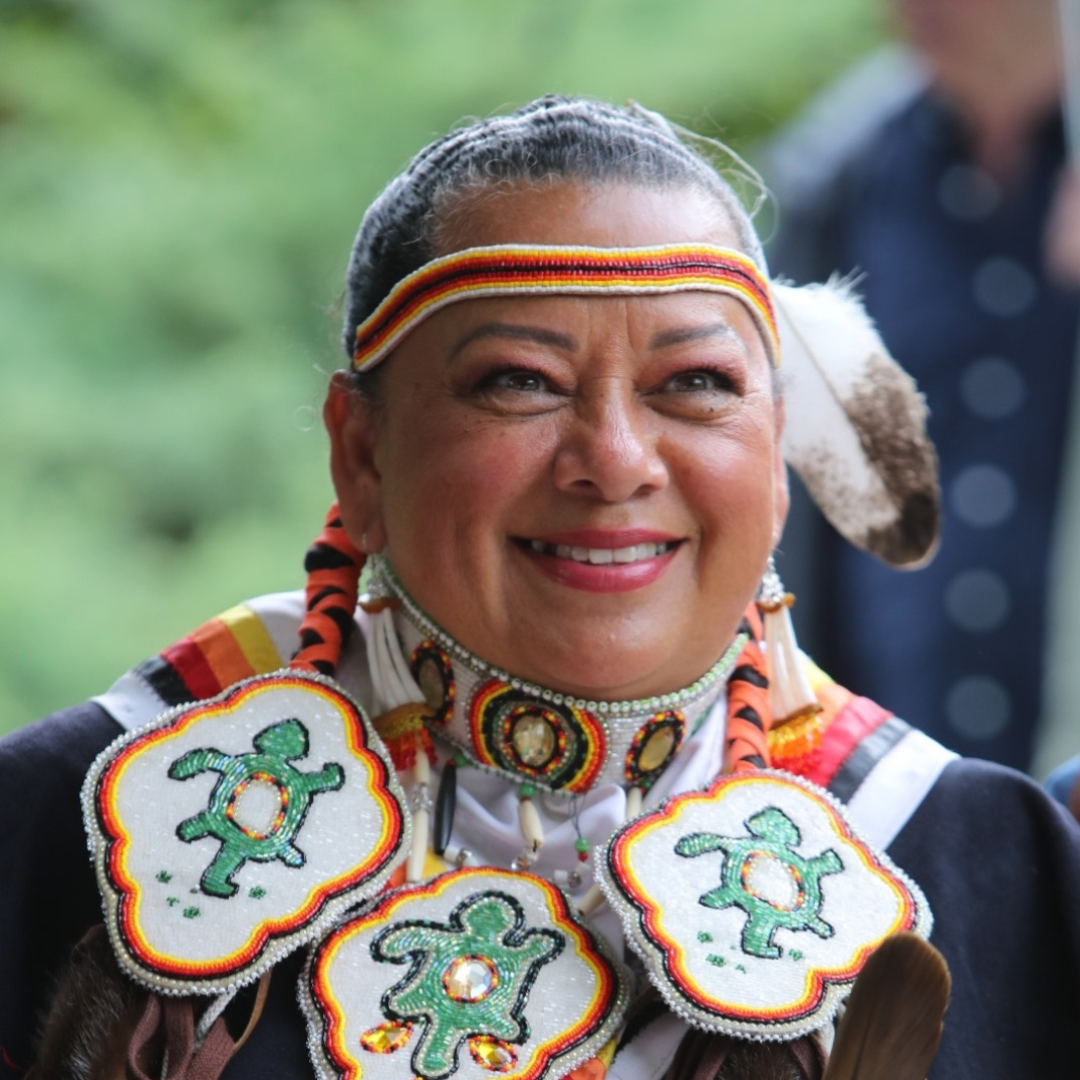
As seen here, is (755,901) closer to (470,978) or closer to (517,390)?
(470,978)

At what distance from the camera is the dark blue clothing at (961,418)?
11.7 feet

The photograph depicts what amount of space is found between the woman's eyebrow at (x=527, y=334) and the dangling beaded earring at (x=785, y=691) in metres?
0.43

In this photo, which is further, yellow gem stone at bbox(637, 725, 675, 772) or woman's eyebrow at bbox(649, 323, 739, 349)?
yellow gem stone at bbox(637, 725, 675, 772)

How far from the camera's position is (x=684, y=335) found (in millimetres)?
1999

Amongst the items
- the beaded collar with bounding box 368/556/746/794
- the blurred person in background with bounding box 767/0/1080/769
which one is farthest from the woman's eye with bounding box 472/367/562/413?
the blurred person in background with bounding box 767/0/1080/769

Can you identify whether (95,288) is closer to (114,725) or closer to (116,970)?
(114,725)

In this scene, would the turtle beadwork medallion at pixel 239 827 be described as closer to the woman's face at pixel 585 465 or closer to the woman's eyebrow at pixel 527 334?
the woman's face at pixel 585 465

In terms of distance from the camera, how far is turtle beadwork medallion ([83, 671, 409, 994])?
186 cm

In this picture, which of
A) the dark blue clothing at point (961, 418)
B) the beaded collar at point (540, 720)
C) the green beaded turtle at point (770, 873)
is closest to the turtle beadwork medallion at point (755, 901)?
the green beaded turtle at point (770, 873)

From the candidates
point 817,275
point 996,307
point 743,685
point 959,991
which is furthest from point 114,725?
point 996,307

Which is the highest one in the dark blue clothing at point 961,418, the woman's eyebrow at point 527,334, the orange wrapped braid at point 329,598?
the woman's eyebrow at point 527,334

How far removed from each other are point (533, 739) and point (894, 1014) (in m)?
0.62

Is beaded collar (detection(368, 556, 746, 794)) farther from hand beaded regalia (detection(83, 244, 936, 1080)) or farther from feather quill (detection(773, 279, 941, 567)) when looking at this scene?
feather quill (detection(773, 279, 941, 567))

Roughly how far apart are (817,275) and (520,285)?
1.72 m
